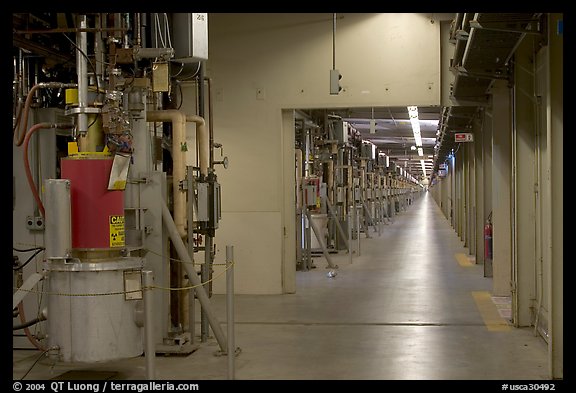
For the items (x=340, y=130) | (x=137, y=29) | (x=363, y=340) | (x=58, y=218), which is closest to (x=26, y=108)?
(x=137, y=29)

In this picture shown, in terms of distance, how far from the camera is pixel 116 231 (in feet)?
21.1

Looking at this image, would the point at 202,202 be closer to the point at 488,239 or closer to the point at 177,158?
the point at 177,158

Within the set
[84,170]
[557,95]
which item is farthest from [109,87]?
[557,95]

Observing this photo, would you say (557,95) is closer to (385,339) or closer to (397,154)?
(385,339)

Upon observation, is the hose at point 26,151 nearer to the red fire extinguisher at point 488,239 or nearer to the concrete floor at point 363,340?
the concrete floor at point 363,340

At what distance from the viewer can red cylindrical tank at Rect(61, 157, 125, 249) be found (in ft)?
20.9

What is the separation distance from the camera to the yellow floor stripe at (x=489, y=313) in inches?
355

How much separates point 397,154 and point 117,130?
34.4 meters

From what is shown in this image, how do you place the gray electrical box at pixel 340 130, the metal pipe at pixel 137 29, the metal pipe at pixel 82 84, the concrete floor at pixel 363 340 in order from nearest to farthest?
the metal pipe at pixel 82 84 → the concrete floor at pixel 363 340 → the metal pipe at pixel 137 29 → the gray electrical box at pixel 340 130

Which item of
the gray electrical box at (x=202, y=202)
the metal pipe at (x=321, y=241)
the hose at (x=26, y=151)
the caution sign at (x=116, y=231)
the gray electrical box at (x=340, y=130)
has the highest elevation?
the gray electrical box at (x=340, y=130)

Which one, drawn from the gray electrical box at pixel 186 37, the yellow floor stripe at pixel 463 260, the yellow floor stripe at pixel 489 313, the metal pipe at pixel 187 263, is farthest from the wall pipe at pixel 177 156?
the yellow floor stripe at pixel 463 260

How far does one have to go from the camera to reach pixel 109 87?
22.3 feet

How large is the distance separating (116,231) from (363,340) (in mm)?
3249

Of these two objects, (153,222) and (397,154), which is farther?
(397,154)
